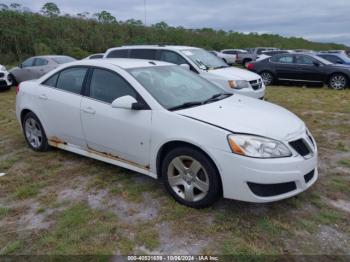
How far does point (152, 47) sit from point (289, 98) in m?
4.49

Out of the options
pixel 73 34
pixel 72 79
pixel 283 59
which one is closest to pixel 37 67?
pixel 72 79

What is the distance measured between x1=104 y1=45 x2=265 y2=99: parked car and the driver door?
4376 millimetres

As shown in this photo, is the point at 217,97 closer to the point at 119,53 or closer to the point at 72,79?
the point at 72,79

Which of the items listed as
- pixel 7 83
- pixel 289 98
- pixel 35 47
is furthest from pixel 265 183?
pixel 35 47

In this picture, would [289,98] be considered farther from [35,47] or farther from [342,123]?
[35,47]

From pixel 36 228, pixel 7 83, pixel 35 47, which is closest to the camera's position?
pixel 36 228

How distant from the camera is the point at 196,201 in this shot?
3.57 m

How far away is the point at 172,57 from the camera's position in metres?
9.01

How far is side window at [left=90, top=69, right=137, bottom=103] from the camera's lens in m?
4.14

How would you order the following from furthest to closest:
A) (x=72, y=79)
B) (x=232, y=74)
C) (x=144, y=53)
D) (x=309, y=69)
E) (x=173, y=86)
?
(x=309, y=69)
(x=144, y=53)
(x=232, y=74)
(x=72, y=79)
(x=173, y=86)

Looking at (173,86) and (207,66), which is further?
(207,66)

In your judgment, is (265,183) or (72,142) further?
(72,142)

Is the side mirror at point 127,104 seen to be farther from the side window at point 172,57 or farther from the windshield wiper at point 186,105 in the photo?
the side window at point 172,57

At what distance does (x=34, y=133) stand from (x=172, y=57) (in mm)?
4546
